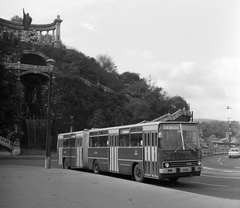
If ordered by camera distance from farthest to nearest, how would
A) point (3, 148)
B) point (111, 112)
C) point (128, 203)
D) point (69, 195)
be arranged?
point (111, 112) → point (3, 148) → point (69, 195) → point (128, 203)

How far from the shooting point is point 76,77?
67938 mm

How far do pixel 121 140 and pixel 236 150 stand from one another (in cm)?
3527

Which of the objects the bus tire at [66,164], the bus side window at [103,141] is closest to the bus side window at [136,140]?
the bus side window at [103,141]

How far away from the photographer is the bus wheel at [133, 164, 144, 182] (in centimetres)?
1526

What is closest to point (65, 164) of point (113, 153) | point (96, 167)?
point (96, 167)

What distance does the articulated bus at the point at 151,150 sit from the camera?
14.0 metres

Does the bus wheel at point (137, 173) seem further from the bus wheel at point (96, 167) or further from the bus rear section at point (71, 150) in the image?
the bus rear section at point (71, 150)

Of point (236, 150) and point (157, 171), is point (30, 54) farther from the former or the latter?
point (157, 171)

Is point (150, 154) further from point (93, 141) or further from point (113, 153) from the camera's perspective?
point (93, 141)

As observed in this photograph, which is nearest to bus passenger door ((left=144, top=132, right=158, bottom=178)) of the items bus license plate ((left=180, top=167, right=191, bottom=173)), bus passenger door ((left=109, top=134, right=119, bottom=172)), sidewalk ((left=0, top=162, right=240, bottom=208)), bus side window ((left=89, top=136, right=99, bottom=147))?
bus license plate ((left=180, top=167, right=191, bottom=173))

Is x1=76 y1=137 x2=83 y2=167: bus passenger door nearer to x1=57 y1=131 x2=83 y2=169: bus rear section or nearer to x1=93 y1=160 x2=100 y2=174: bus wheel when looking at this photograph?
x1=57 y1=131 x2=83 y2=169: bus rear section

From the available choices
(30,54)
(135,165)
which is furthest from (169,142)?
(30,54)

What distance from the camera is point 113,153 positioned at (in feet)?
59.7

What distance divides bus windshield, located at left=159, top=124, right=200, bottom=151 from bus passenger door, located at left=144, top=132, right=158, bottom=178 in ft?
1.51
